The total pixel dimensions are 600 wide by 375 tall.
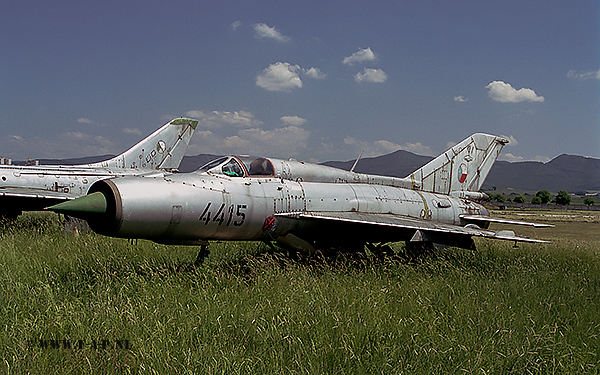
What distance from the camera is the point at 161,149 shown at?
57.8 ft

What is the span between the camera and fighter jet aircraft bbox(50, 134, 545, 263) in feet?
17.2

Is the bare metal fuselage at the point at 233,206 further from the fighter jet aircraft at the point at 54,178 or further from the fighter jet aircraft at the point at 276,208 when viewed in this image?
the fighter jet aircraft at the point at 54,178

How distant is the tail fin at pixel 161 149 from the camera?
16.6m

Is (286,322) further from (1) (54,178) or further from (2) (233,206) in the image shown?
(1) (54,178)

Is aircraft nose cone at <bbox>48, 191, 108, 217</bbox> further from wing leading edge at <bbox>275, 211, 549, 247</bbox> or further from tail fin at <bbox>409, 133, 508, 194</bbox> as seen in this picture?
tail fin at <bbox>409, 133, 508, 194</bbox>

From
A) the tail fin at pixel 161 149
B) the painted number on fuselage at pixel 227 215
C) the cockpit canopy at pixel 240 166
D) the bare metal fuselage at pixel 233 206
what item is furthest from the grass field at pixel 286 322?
the tail fin at pixel 161 149

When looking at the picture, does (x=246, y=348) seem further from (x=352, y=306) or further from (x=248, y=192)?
(x=248, y=192)

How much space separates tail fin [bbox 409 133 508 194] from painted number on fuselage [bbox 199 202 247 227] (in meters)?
5.96

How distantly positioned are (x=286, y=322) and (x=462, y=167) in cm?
939

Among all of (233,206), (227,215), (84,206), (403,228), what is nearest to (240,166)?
(233,206)

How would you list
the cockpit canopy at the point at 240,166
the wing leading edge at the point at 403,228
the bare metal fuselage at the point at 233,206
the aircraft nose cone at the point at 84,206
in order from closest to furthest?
the aircraft nose cone at the point at 84,206, the bare metal fuselage at the point at 233,206, the cockpit canopy at the point at 240,166, the wing leading edge at the point at 403,228

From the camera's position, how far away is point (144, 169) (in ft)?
54.3

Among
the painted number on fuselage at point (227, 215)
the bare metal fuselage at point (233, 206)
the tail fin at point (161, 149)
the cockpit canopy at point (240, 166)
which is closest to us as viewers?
the bare metal fuselage at point (233, 206)

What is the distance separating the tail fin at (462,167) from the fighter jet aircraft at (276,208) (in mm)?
546
